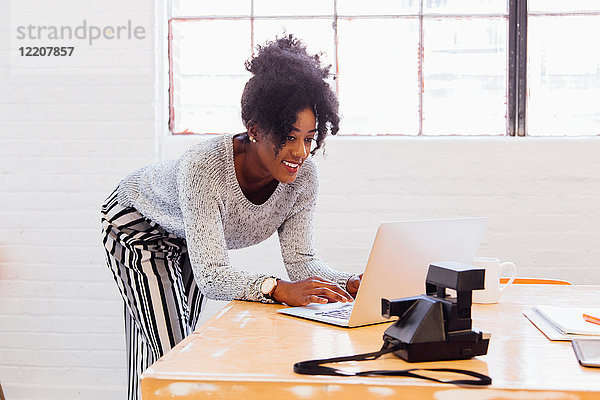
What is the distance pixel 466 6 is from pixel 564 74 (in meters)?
0.54

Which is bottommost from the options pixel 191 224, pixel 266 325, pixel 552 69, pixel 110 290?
pixel 110 290

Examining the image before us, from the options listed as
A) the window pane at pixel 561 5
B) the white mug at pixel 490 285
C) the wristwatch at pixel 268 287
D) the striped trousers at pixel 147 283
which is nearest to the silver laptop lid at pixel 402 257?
the white mug at pixel 490 285

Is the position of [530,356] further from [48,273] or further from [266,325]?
[48,273]

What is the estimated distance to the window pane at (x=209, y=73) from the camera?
3.11 meters

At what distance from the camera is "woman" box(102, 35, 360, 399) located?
1.57m

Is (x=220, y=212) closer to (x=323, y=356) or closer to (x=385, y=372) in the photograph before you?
(x=323, y=356)

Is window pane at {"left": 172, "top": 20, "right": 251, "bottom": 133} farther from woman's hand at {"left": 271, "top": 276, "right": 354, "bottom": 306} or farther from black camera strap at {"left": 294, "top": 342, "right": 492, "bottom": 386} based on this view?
black camera strap at {"left": 294, "top": 342, "right": 492, "bottom": 386}

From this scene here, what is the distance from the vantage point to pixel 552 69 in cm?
301

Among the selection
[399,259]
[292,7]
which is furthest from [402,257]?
[292,7]

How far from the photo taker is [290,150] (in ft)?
5.63

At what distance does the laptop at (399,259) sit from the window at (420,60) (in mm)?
1751

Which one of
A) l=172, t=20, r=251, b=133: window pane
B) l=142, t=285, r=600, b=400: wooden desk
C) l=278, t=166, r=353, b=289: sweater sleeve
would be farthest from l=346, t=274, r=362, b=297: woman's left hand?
l=172, t=20, r=251, b=133: window pane

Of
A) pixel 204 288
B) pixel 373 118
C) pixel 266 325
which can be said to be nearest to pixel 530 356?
pixel 266 325

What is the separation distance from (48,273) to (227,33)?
53.7 inches
